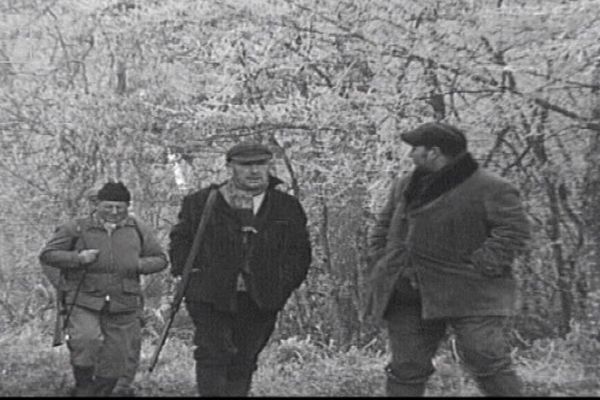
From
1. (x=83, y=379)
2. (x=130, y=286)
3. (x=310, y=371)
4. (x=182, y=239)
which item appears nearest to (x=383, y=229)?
(x=182, y=239)

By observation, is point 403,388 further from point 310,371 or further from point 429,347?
point 310,371

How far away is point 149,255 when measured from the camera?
8312 millimetres

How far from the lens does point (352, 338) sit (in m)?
12.3

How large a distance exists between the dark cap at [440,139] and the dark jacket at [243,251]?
3.32 ft

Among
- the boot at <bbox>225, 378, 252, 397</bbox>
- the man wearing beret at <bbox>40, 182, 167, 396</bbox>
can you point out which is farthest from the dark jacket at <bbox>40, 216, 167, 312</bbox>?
the boot at <bbox>225, 378, 252, 397</bbox>

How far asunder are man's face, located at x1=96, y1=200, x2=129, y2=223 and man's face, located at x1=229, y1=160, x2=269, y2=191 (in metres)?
1.45

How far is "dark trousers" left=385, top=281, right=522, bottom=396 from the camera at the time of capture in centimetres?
622

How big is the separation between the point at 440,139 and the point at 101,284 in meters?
2.83

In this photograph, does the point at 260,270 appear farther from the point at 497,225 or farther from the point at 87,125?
the point at 87,125

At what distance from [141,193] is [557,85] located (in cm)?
461

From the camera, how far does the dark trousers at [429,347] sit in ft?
20.4

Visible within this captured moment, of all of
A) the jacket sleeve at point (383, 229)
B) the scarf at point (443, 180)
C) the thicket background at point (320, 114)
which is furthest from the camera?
the thicket background at point (320, 114)

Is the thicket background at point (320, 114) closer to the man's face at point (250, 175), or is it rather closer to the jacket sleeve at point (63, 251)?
the jacket sleeve at point (63, 251)

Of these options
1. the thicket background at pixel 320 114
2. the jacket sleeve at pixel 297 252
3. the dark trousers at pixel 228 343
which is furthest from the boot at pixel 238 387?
the thicket background at pixel 320 114
